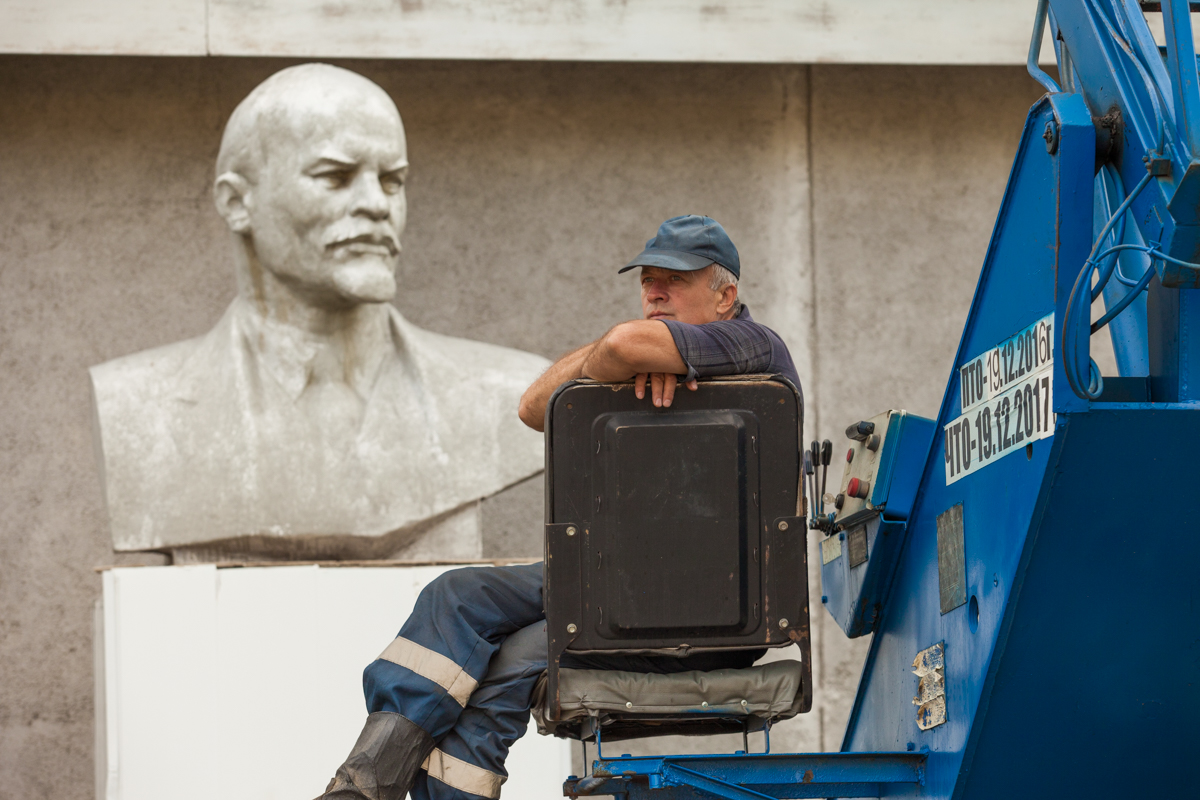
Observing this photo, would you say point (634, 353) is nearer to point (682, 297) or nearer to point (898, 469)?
point (682, 297)

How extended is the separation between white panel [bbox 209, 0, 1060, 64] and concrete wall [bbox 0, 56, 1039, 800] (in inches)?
14.9

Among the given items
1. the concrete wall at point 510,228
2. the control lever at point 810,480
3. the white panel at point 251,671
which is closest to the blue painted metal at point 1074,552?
the control lever at point 810,480

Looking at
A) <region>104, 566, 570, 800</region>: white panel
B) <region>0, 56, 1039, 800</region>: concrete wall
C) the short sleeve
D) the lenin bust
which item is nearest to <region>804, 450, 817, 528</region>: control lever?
the short sleeve

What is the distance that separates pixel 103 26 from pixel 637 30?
1.88 meters

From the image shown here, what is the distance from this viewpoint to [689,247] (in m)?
2.72

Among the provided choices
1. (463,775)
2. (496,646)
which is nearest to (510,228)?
(496,646)

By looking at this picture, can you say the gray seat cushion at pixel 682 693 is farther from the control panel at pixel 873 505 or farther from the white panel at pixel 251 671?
the white panel at pixel 251 671

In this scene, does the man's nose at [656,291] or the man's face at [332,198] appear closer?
the man's nose at [656,291]

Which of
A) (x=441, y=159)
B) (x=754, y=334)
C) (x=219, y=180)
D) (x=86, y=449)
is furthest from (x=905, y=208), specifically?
(x=754, y=334)

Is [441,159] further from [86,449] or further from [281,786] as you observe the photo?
[281,786]

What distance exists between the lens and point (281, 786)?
4.36 metres

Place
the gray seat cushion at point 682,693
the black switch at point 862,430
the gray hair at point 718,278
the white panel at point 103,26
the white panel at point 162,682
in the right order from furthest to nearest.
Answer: the white panel at point 103,26 → the white panel at point 162,682 → the black switch at point 862,430 → the gray hair at point 718,278 → the gray seat cushion at point 682,693

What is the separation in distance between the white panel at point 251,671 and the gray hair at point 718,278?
1904 mm

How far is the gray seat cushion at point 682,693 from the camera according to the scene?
2510 mm
